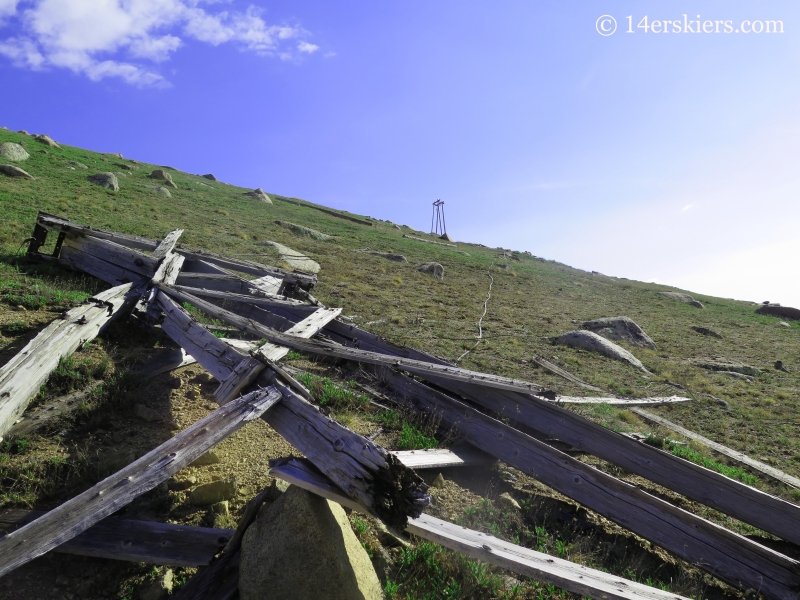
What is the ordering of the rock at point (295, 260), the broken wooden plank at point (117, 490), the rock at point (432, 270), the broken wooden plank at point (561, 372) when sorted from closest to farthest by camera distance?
the broken wooden plank at point (117, 490) → the broken wooden plank at point (561, 372) → the rock at point (295, 260) → the rock at point (432, 270)

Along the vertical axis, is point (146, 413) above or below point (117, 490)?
below

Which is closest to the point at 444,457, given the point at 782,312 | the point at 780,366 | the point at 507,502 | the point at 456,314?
the point at 507,502

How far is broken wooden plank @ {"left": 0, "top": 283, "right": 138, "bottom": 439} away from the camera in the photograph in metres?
4.53

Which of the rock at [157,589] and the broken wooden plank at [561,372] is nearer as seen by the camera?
the rock at [157,589]

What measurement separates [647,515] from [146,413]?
5.47 meters

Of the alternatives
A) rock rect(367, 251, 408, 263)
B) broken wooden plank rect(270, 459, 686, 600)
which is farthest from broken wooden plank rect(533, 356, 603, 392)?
rock rect(367, 251, 408, 263)

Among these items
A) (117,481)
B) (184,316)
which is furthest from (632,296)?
(117,481)

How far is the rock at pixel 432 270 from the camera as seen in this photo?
24130 millimetres

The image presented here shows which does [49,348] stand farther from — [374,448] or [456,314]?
[456,314]

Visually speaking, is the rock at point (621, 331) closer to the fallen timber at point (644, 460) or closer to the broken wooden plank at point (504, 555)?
the fallen timber at point (644, 460)

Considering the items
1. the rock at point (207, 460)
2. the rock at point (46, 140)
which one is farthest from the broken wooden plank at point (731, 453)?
the rock at point (46, 140)

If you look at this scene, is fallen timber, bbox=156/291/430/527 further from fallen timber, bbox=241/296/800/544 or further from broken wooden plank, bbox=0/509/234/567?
fallen timber, bbox=241/296/800/544

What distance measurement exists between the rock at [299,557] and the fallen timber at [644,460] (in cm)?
327

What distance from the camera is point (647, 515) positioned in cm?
457
